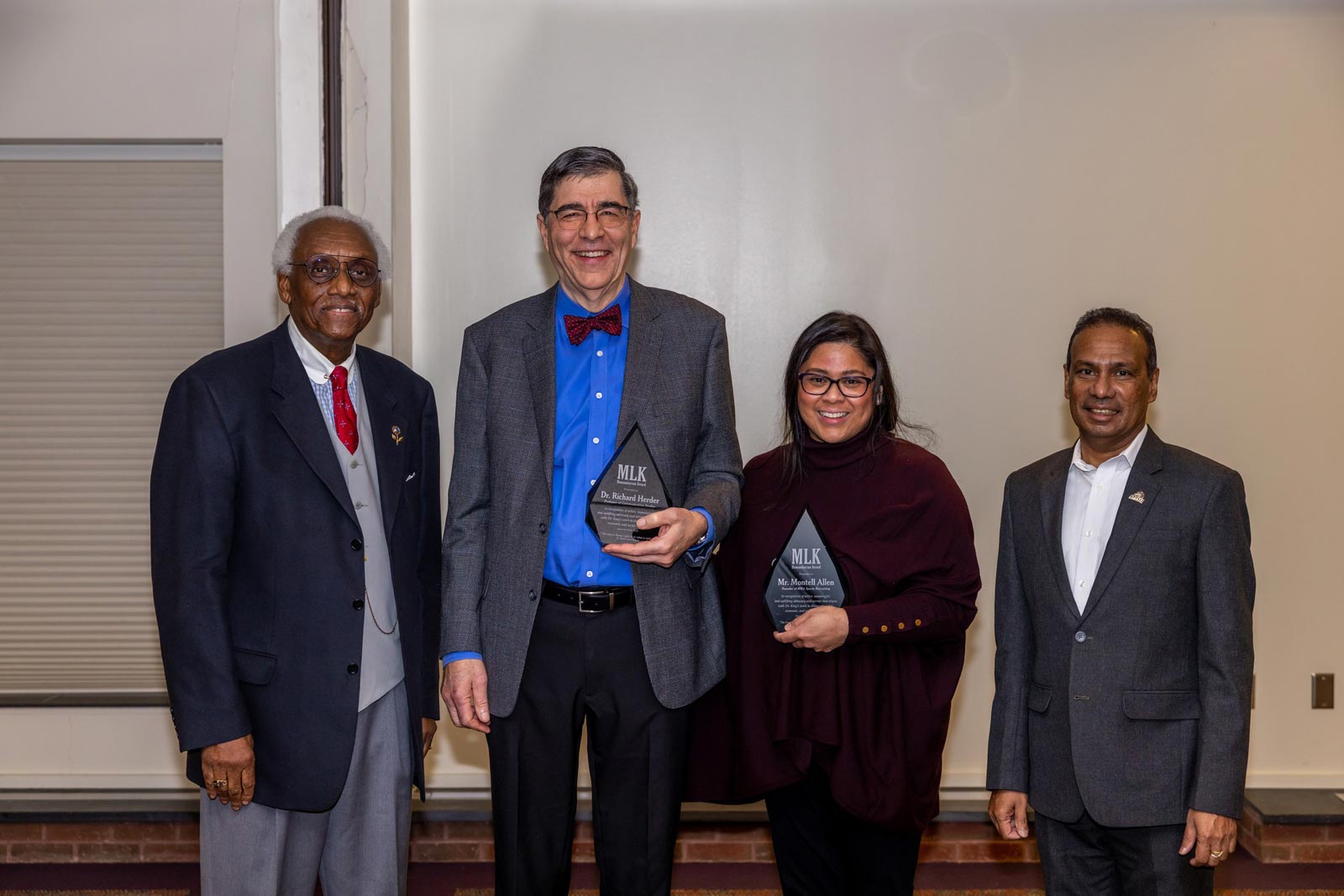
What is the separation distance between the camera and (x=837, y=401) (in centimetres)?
235

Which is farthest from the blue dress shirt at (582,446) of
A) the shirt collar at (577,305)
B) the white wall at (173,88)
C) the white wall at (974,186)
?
the white wall at (173,88)

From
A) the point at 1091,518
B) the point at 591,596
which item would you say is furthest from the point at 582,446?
the point at 1091,518

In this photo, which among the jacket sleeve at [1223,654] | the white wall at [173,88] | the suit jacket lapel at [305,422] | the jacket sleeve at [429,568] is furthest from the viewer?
the white wall at [173,88]

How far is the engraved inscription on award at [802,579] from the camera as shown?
2301 mm

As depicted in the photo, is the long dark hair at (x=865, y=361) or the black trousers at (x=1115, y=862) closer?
the black trousers at (x=1115, y=862)

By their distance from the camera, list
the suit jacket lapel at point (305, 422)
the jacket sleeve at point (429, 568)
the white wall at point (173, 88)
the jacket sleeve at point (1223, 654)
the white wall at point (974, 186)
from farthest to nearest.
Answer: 1. the white wall at point (974, 186)
2. the white wall at point (173, 88)
3. the jacket sleeve at point (429, 568)
4. the suit jacket lapel at point (305, 422)
5. the jacket sleeve at point (1223, 654)

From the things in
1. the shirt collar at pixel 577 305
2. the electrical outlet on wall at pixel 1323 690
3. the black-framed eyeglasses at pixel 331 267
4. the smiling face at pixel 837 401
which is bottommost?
the electrical outlet on wall at pixel 1323 690

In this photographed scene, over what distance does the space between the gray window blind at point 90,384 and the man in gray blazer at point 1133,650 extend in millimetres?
3121

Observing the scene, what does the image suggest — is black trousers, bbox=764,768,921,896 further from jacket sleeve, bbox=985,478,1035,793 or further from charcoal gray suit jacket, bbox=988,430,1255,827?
charcoal gray suit jacket, bbox=988,430,1255,827

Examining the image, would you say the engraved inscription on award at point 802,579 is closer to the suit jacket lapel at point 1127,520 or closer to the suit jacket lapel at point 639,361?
the suit jacket lapel at point 639,361

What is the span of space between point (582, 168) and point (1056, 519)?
1.28 meters

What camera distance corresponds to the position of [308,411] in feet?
7.43

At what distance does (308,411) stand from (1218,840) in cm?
205

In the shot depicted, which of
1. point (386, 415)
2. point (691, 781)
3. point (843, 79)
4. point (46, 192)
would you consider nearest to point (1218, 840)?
point (691, 781)
